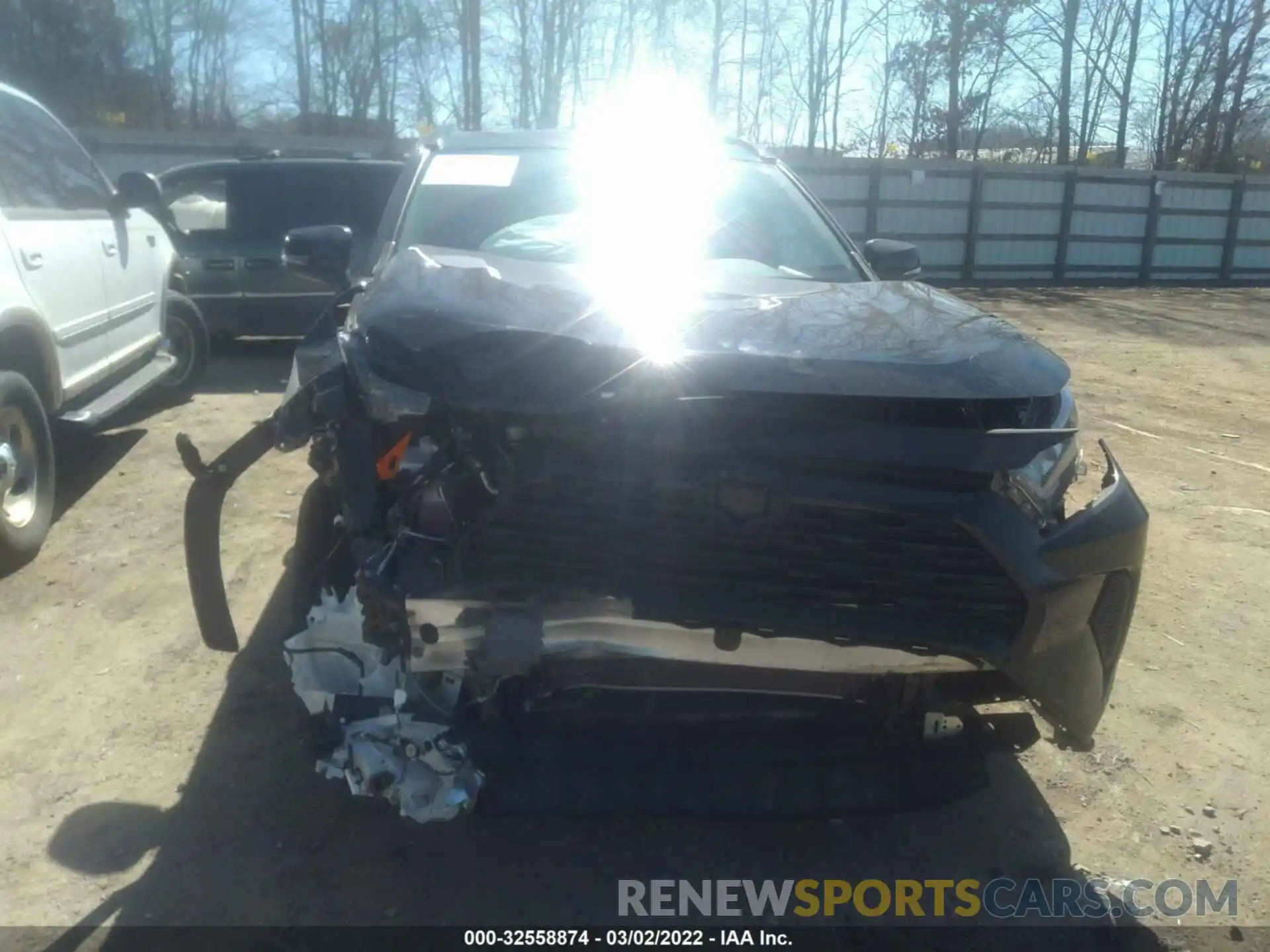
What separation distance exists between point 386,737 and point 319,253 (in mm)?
2164

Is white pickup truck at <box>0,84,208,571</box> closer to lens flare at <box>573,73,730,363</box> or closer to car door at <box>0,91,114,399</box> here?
car door at <box>0,91,114,399</box>

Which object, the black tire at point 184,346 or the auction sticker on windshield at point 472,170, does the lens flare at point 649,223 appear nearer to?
the auction sticker on windshield at point 472,170

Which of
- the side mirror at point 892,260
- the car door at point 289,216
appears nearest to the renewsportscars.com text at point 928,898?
the side mirror at point 892,260

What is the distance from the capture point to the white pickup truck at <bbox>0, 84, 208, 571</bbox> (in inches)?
167

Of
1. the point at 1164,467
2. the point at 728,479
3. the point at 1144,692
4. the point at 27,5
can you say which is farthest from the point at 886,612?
the point at 27,5

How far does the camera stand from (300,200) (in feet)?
29.0

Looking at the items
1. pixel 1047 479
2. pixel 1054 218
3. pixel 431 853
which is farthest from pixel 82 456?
pixel 1054 218

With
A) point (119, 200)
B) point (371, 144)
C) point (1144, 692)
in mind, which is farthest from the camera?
point (371, 144)

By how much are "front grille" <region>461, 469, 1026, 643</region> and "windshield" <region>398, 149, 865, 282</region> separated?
145cm

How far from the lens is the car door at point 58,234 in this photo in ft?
14.5

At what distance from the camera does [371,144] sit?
2189 cm

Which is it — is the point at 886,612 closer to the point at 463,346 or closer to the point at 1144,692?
the point at 463,346

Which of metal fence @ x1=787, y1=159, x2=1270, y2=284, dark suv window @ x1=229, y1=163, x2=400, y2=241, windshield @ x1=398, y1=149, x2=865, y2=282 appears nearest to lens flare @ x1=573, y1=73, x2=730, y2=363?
windshield @ x1=398, y1=149, x2=865, y2=282

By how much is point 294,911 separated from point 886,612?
1529mm
